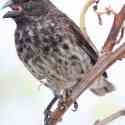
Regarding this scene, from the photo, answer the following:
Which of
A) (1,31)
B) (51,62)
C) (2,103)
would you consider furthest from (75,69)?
(1,31)

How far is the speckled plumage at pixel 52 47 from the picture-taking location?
698 mm

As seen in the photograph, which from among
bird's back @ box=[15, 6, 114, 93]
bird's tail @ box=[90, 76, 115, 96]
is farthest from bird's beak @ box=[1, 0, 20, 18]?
bird's tail @ box=[90, 76, 115, 96]

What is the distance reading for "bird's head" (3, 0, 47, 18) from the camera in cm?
54

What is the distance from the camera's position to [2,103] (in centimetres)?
88

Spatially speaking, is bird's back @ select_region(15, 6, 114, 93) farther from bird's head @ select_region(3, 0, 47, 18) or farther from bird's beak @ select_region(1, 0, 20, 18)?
bird's beak @ select_region(1, 0, 20, 18)

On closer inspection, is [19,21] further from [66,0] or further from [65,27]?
[66,0]

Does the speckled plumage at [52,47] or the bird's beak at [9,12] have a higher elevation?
the bird's beak at [9,12]

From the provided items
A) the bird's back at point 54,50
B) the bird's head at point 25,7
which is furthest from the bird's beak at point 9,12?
the bird's back at point 54,50

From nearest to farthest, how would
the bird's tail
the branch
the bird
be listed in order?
the branch → the bird → the bird's tail

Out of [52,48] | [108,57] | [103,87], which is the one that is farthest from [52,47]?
[108,57]

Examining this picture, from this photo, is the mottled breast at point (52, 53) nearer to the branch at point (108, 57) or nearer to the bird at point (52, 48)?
the bird at point (52, 48)

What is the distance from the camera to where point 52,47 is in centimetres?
73

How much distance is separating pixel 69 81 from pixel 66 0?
36 cm

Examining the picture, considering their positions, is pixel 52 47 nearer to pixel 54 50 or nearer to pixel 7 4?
pixel 54 50
